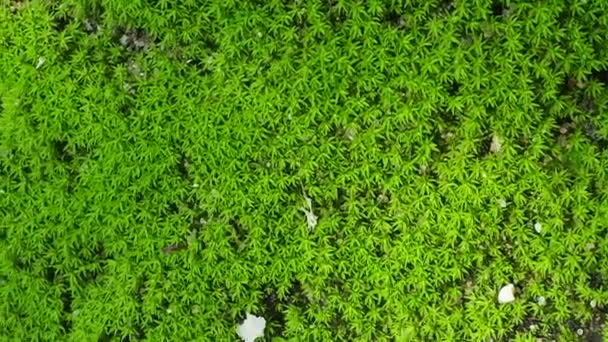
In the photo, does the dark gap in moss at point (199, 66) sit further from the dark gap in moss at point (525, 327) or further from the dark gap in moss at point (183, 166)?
the dark gap in moss at point (525, 327)

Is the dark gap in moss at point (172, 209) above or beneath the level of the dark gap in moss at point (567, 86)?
beneath

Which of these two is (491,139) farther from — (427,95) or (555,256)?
(555,256)

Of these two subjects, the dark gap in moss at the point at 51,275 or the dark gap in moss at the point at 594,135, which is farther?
the dark gap in moss at the point at 51,275

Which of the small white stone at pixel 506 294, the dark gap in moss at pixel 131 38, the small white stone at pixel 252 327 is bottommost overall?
the small white stone at pixel 252 327

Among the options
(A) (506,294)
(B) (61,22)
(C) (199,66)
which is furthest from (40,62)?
(A) (506,294)

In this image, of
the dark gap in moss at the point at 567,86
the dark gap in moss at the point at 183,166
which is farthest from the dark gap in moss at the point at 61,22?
the dark gap in moss at the point at 567,86

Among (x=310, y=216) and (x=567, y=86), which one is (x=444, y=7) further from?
(x=310, y=216)

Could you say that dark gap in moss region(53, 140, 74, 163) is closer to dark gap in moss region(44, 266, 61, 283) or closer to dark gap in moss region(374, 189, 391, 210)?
dark gap in moss region(44, 266, 61, 283)
